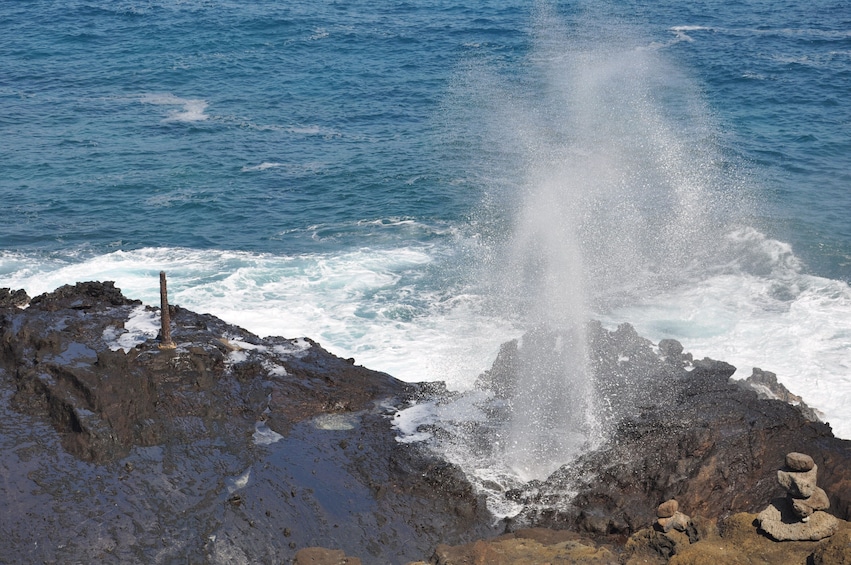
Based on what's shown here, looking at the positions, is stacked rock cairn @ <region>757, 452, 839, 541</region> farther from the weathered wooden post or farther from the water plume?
the weathered wooden post

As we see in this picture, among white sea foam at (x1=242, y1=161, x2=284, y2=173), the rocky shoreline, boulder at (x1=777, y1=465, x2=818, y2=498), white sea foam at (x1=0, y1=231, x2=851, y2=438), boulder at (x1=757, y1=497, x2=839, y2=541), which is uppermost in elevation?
boulder at (x1=777, y1=465, x2=818, y2=498)

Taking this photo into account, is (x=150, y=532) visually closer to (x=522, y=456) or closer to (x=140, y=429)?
(x=140, y=429)

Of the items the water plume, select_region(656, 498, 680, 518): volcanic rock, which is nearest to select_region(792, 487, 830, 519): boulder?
select_region(656, 498, 680, 518): volcanic rock

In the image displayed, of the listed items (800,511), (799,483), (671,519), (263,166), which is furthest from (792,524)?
(263,166)

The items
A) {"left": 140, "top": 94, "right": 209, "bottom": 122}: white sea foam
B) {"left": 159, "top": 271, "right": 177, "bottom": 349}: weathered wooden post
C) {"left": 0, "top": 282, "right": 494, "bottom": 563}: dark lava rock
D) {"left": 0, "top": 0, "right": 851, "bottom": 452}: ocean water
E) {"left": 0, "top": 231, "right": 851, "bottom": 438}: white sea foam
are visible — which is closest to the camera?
{"left": 0, "top": 282, "right": 494, "bottom": 563}: dark lava rock

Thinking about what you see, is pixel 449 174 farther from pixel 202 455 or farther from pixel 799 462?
pixel 799 462

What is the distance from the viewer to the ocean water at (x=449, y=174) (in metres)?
33.9

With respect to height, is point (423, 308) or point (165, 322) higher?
point (165, 322)

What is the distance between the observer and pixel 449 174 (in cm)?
4666

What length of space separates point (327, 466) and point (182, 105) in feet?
126

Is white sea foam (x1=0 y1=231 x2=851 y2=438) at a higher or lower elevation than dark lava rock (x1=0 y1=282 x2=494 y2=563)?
lower

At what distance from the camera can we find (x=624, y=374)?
2595cm

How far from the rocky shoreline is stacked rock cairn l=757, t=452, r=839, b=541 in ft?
0.81

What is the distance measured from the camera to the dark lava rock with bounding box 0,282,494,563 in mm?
19922
